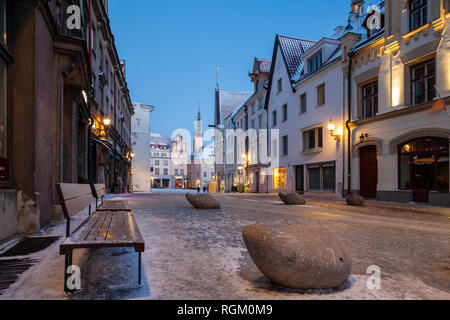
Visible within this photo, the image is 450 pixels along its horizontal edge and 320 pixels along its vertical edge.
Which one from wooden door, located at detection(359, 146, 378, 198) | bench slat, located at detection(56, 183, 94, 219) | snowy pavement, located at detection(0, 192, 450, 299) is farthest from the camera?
wooden door, located at detection(359, 146, 378, 198)

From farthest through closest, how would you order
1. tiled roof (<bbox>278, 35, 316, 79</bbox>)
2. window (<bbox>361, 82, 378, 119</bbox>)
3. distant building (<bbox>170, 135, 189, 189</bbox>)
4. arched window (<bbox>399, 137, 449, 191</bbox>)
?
distant building (<bbox>170, 135, 189, 189</bbox>), tiled roof (<bbox>278, 35, 316, 79</bbox>), window (<bbox>361, 82, 378, 119</bbox>), arched window (<bbox>399, 137, 449, 191</bbox>)

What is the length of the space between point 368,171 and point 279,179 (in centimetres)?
1075

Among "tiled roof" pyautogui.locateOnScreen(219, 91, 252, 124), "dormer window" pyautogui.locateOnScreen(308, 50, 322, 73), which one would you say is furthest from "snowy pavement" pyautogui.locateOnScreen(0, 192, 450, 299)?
"tiled roof" pyautogui.locateOnScreen(219, 91, 252, 124)

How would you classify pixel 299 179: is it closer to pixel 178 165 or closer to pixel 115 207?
pixel 115 207

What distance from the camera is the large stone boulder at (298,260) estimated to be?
2748mm

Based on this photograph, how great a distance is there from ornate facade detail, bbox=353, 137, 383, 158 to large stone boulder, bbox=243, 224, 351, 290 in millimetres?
14215

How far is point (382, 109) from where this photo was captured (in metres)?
15.3

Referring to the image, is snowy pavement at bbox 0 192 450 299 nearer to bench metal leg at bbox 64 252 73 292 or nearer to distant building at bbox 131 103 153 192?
bench metal leg at bbox 64 252 73 292

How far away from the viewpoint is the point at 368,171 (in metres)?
16.3

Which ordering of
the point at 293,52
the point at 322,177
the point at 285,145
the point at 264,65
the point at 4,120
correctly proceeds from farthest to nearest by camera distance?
the point at 264,65 < the point at 293,52 < the point at 285,145 < the point at 322,177 < the point at 4,120

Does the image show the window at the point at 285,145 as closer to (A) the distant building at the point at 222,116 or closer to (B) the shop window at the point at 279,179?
(B) the shop window at the point at 279,179

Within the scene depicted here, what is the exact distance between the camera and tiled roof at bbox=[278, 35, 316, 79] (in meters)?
25.3

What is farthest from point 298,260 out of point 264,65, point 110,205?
point 264,65
